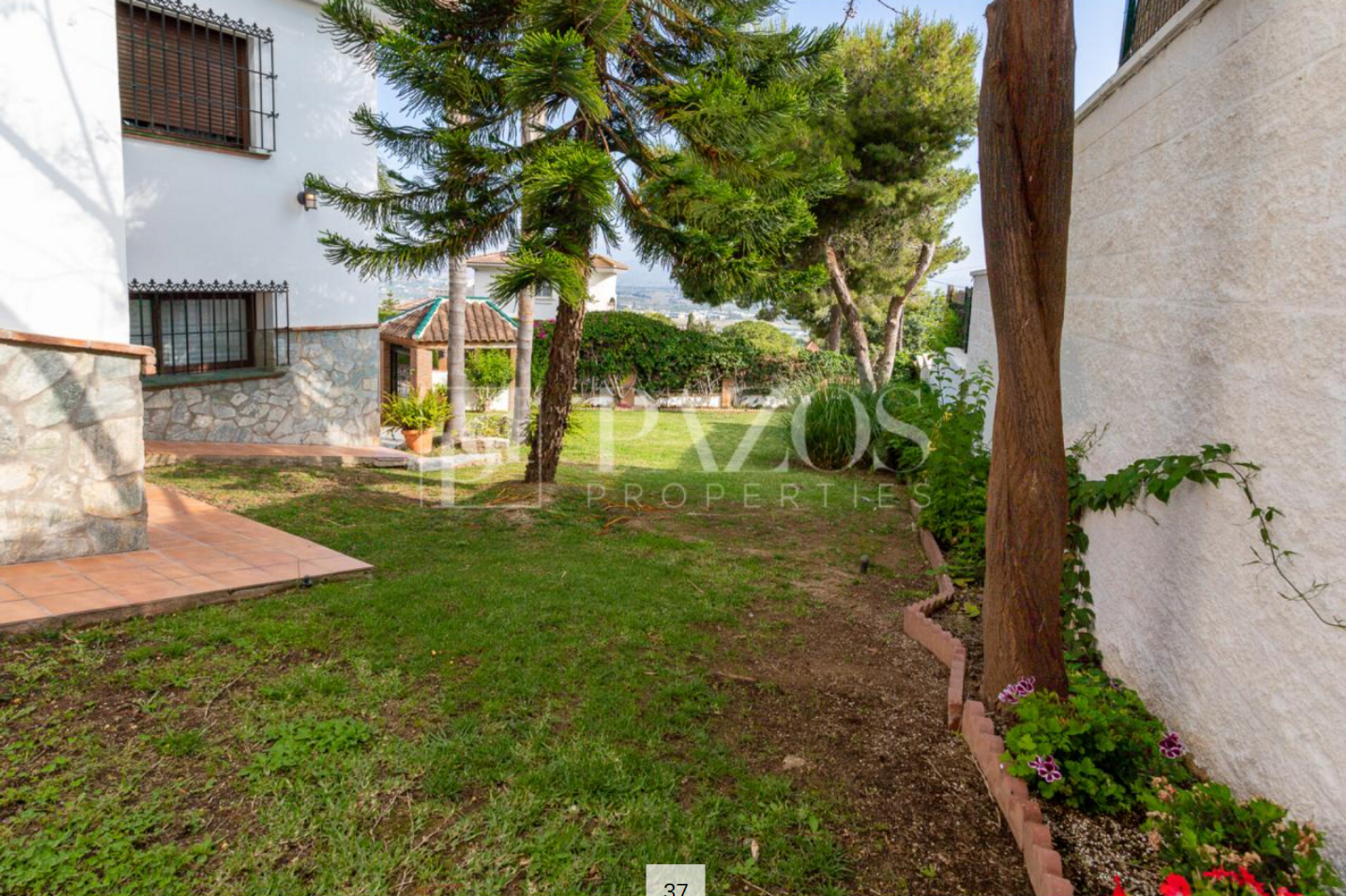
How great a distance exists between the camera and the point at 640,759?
3.10 m

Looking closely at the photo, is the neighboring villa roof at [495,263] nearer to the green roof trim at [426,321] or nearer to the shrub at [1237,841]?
the green roof trim at [426,321]

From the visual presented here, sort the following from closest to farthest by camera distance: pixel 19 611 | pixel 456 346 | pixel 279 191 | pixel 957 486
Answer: pixel 19 611 < pixel 957 486 < pixel 279 191 < pixel 456 346

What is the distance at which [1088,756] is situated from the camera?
2811 mm

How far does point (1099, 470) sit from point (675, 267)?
3923 millimetres

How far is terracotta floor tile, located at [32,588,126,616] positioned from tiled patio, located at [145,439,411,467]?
3857mm

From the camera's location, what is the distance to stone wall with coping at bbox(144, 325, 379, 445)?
8.80 meters

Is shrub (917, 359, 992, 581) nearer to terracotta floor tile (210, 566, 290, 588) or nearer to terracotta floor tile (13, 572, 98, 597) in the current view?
terracotta floor tile (210, 566, 290, 588)

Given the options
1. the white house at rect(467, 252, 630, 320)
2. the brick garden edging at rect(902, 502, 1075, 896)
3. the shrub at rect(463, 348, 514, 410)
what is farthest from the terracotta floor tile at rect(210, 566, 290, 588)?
the white house at rect(467, 252, 630, 320)

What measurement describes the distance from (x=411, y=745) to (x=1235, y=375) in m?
3.14

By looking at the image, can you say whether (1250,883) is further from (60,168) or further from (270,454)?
(270,454)

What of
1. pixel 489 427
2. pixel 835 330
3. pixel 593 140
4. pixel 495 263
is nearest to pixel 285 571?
pixel 593 140

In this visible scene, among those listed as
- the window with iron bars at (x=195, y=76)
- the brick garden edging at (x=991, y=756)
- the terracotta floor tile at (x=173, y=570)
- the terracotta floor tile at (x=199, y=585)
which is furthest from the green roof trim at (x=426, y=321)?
the brick garden edging at (x=991, y=756)

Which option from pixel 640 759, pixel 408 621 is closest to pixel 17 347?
pixel 408 621

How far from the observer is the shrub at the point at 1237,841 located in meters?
2.06
